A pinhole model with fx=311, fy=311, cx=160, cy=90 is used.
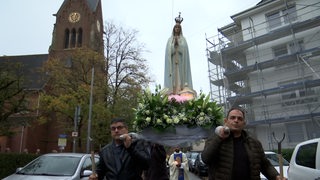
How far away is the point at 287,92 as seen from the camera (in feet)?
81.3

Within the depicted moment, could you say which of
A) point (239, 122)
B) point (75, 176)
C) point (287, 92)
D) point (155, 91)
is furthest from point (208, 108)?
point (287, 92)

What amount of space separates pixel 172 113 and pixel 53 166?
487 cm

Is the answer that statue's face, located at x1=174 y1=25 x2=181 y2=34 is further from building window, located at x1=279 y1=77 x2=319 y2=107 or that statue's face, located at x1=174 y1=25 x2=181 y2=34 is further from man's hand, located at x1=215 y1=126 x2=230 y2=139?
building window, located at x1=279 y1=77 x2=319 y2=107

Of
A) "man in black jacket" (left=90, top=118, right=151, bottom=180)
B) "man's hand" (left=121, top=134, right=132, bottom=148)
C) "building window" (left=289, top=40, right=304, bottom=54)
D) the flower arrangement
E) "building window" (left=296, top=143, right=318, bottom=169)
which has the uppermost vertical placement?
"building window" (left=289, top=40, right=304, bottom=54)

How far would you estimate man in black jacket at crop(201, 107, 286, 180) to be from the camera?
2992mm

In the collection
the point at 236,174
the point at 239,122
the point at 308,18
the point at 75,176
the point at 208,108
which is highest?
the point at 308,18

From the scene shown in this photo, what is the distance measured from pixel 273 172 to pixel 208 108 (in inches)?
62.5

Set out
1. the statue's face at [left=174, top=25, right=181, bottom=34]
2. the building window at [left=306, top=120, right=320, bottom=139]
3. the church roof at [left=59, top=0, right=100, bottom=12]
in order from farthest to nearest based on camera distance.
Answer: the church roof at [left=59, top=0, right=100, bottom=12]
the building window at [left=306, top=120, right=320, bottom=139]
the statue's face at [left=174, top=25, right=181, bottom=34]

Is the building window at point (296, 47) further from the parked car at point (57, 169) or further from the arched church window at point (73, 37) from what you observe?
the arched church window at point (73, 37)

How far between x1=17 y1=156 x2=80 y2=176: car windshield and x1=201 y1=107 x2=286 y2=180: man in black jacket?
5.53m

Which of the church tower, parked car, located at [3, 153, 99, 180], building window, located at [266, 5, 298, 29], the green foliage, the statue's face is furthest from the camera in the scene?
the church tower

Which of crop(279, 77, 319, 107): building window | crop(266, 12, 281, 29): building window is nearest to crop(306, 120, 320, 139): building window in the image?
crop(279, 77, 319, 107): building window

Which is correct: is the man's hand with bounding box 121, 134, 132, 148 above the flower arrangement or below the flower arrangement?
below

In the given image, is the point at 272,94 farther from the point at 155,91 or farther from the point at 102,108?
the point at 155,91
